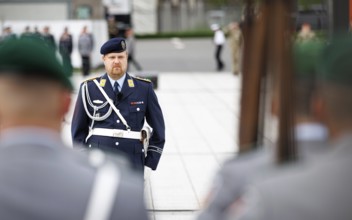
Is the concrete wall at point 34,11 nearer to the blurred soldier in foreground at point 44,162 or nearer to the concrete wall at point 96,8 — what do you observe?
the concrete wall at point 96,8

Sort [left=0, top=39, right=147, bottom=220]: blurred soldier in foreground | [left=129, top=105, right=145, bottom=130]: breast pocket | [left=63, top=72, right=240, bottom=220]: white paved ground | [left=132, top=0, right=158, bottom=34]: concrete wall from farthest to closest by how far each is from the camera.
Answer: [left=132, top=0, right=158, bottom=34]: concrete wall
[left=63, top=72, right=240, bottom=220]: white paved ground
[left=129, top=105, right=145, bottom=130]: breast pocket
[left=0, top=39, right=147, bottom=220]: blurred soldier in foreground

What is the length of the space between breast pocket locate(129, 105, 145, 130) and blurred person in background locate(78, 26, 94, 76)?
21720 millimetres

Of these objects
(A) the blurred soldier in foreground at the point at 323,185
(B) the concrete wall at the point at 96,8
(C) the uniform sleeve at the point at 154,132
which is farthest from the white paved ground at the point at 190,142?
(B) the concrete wall at the point at 96,8

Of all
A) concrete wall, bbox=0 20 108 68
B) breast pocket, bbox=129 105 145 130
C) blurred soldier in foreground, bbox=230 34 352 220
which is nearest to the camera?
blurred soldier in foreground, bbox=230 34 352 220

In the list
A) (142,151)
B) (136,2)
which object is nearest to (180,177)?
(142,151)

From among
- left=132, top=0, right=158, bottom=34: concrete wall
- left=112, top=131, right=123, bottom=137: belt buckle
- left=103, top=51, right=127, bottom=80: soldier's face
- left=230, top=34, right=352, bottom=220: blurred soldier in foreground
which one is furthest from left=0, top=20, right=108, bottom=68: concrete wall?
left=132, top=0, right=158, bottom=34: concrete wall

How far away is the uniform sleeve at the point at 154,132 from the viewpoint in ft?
23.0

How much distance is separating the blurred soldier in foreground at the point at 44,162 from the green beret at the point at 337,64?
1.98ft

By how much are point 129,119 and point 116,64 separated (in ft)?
1.51

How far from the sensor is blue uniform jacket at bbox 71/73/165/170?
6789 mm

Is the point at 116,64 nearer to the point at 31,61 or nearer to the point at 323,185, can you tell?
the point at 31,61

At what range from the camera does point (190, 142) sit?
13898 millimetres

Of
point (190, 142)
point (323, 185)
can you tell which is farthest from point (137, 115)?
point (190, 142)

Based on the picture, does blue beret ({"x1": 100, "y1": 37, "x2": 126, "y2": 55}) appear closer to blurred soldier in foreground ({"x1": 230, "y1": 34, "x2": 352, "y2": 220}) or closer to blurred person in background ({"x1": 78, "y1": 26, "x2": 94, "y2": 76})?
blurred soldier in foreground ({"x1": 230, "y1": 34, "x2": 352, "y2": 220})
